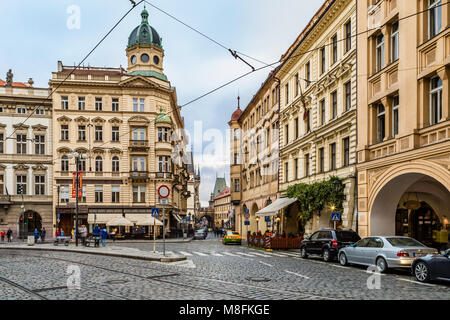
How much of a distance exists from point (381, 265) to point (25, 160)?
4546cm

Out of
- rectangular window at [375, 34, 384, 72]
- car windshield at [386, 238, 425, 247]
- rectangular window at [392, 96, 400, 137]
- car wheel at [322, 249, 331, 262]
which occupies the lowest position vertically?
car wheel at [322, 249, 331, 262]

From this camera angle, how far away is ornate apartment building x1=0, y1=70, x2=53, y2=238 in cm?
5069

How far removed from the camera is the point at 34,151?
51781mm

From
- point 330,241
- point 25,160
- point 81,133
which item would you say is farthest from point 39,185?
point 330,241

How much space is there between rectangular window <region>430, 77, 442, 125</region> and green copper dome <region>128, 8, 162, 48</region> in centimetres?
4098

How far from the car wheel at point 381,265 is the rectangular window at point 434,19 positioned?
949cm

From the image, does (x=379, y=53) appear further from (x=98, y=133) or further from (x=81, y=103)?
(x=81, y=103)

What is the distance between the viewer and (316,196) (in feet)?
95.1

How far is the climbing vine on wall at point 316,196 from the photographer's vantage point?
26.4m

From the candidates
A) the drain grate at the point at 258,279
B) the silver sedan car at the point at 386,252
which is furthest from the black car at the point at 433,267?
the drain grate at the point at 258,279

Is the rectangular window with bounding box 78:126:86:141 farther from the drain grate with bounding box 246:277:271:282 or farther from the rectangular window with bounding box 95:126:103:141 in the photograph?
the drain grate with bounding box 246:277:271:282

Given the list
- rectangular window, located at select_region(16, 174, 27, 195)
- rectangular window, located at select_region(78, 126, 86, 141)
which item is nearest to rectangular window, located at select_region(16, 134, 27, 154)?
rectangular window, located at select_region(16, 174, 27, 195)

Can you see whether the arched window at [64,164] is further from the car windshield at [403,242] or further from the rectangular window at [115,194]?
the car windshield at [403,242]
